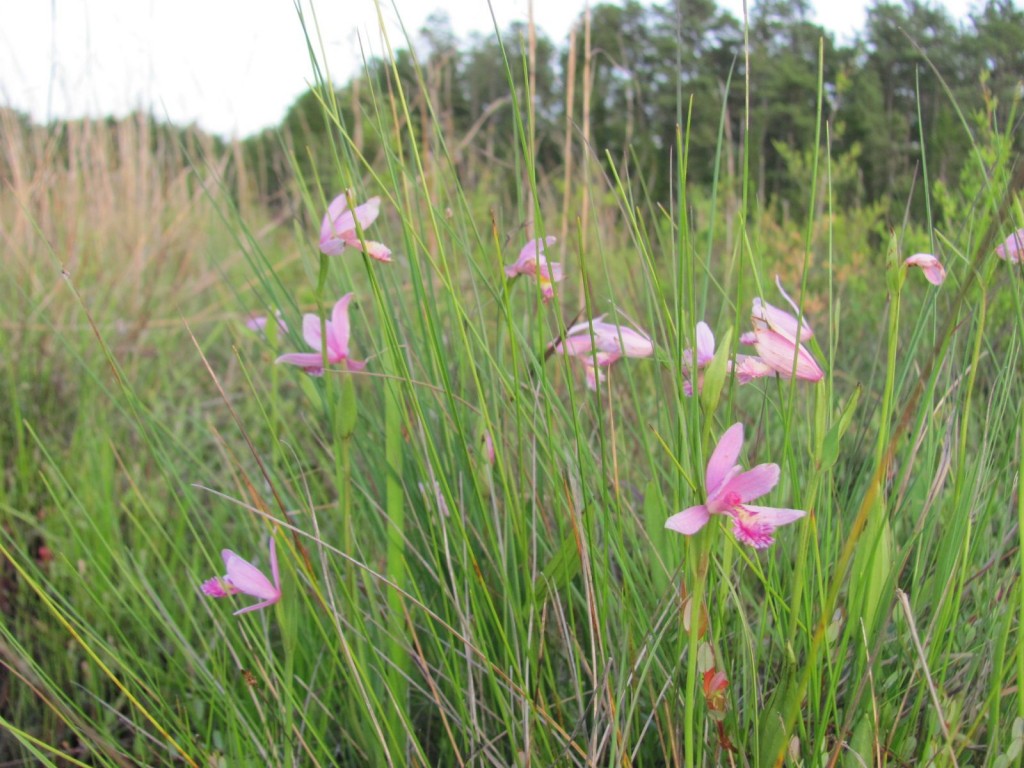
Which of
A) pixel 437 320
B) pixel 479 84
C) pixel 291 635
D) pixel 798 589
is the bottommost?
pixel 291 635

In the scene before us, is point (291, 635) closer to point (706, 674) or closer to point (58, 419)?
point (706, 674)

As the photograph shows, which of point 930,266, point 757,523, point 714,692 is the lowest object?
point 714,692

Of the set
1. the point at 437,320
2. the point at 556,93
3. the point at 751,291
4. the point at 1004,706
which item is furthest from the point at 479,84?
the point at 1004,706

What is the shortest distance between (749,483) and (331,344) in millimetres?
427

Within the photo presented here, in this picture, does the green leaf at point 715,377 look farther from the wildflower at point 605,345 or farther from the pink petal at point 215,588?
the pink petal at point 215,588

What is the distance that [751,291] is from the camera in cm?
249

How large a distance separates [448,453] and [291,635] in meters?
0.25

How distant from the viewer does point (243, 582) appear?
0.75m

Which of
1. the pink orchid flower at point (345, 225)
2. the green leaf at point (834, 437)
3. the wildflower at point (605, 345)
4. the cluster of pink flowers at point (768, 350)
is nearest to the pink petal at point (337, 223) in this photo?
the pink orchid flower at point (345, 225)

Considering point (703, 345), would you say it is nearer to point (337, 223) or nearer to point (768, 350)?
point (768, 350)

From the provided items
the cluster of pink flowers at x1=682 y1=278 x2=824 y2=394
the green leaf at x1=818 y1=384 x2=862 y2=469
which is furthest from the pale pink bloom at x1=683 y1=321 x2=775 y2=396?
the green leaf at x1=818 y1=384 x2=862 y2=469

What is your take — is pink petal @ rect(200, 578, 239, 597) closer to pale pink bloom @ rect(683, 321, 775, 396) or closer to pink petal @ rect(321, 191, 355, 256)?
pink petal @ rect(321, 191, 355, 256)

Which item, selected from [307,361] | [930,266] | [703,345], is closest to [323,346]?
[307,361]

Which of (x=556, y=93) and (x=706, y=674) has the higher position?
(x=556, y=93)
